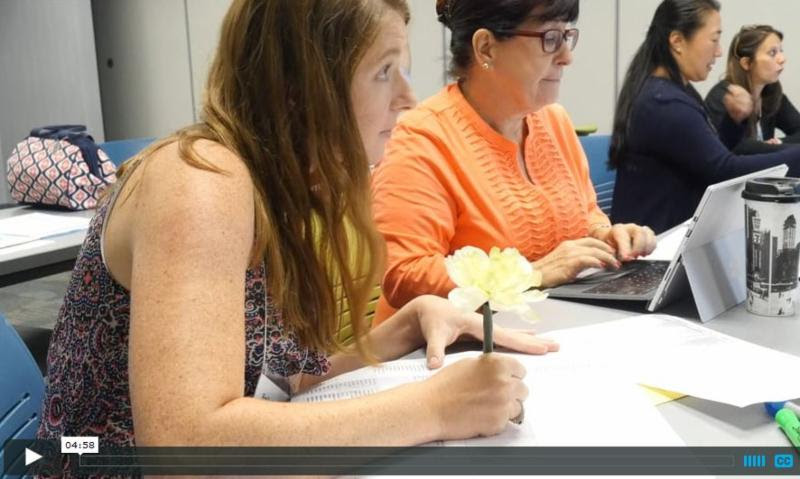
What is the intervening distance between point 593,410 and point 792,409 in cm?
21

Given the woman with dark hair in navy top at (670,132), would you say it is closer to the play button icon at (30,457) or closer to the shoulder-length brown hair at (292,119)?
the shoulder-length brown hair at (292,119)

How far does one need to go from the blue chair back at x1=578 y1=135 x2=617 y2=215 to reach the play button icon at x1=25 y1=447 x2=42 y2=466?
2.13 m

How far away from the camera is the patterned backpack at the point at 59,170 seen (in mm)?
2445

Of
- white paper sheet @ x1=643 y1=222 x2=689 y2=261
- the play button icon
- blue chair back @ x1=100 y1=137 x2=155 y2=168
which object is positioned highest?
blue chair back @ x1=100 y1=137 x2=155 y2=168

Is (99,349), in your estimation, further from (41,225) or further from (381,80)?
(41,225)

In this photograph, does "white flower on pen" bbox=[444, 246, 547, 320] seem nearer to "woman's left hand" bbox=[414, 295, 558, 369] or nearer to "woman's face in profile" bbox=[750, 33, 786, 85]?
"woman's left hand" bbox=[414, 295, 558, 369]

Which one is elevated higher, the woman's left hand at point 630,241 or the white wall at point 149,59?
the white wall at point 149,59

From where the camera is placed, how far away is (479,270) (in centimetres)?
→ 69

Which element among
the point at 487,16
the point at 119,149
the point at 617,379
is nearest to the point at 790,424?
the point at 617,379

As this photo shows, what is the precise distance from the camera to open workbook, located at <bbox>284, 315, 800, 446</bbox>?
779 millimetres

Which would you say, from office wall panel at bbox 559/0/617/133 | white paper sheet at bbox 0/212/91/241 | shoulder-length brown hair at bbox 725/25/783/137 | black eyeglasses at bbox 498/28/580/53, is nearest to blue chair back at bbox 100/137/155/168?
white paper sheet at bbox 0/212/91/241

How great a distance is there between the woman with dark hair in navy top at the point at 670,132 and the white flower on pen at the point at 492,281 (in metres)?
1.78

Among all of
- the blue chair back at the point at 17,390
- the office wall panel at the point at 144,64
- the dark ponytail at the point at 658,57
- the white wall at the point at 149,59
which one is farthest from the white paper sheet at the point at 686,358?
the office wall panel at the point at 144,64

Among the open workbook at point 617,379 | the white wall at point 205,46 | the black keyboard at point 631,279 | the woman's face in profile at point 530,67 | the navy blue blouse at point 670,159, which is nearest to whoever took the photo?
the open workbook at point 617,379
